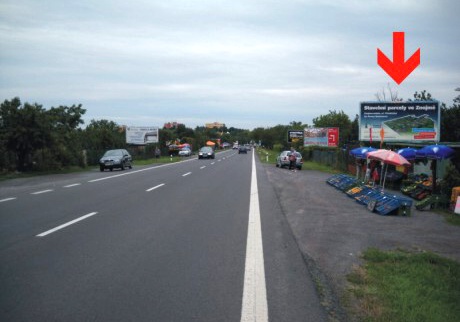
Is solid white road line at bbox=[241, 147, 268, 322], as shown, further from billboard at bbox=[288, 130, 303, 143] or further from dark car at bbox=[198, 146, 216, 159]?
billboard at bbox=[288, 130, 303, 143]

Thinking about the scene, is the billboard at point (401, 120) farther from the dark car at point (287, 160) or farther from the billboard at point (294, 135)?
the billboard at point (294, 135)

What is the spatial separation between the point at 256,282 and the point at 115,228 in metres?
4.49

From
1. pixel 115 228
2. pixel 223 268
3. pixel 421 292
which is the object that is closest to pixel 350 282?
pixel 421 292

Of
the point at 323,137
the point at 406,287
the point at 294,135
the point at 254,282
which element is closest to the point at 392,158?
the point at 406,287

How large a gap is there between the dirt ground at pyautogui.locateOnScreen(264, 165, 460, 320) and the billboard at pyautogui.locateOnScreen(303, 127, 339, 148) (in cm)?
4350

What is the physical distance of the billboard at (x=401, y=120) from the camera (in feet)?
97.9

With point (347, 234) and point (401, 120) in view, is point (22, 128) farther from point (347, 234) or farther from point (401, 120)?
point (347, 234)

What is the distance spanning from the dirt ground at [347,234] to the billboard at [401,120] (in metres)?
16.7

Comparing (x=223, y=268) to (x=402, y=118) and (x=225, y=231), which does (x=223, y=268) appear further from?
(x=402, y=118)

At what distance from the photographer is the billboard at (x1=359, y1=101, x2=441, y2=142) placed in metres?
29.8

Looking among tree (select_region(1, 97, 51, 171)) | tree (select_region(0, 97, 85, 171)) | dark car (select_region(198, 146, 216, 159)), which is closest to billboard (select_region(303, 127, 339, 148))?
dark car (select_region(198, 146, 216, 159))

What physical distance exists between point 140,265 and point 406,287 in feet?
Result: 11.7

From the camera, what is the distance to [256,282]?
19.7 ft

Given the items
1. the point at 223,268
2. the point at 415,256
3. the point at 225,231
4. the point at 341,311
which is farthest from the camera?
the point at 225,231
